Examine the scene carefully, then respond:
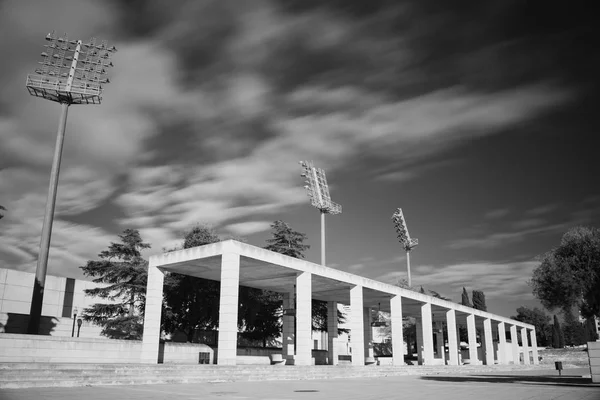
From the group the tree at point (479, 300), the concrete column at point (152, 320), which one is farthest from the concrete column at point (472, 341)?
the tree at point (479, 300)

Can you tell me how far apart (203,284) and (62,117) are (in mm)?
17461

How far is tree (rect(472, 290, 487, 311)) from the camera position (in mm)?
91500

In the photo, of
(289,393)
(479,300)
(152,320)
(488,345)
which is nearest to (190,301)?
(152,320)

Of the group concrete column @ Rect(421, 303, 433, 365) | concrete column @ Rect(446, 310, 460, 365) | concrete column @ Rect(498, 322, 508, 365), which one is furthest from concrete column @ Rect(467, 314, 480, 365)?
concrete column @ Rect(498, 322, 508, 365)

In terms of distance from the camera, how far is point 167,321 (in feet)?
134

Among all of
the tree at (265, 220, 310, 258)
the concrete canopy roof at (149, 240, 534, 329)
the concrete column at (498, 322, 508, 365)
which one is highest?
the tree at (265, 220, 310, 258)

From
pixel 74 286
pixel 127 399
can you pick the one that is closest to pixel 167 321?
pixel 74 286

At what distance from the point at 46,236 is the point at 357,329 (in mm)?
21106

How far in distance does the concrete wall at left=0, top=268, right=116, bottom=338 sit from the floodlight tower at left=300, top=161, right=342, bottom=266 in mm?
22584

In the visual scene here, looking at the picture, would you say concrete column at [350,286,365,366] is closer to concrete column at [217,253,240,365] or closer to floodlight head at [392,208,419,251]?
concrete column at [217,253,240,365]

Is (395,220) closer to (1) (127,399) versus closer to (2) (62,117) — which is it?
(2) (62,117)

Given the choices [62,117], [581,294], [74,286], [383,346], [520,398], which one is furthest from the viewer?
[383,346]

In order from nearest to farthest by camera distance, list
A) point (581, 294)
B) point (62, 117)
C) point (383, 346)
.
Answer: point (581, 294)
point (62, 117)
point (383, 346)

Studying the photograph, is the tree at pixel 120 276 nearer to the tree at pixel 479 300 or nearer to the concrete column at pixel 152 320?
the concrete column at pixel 152 320
